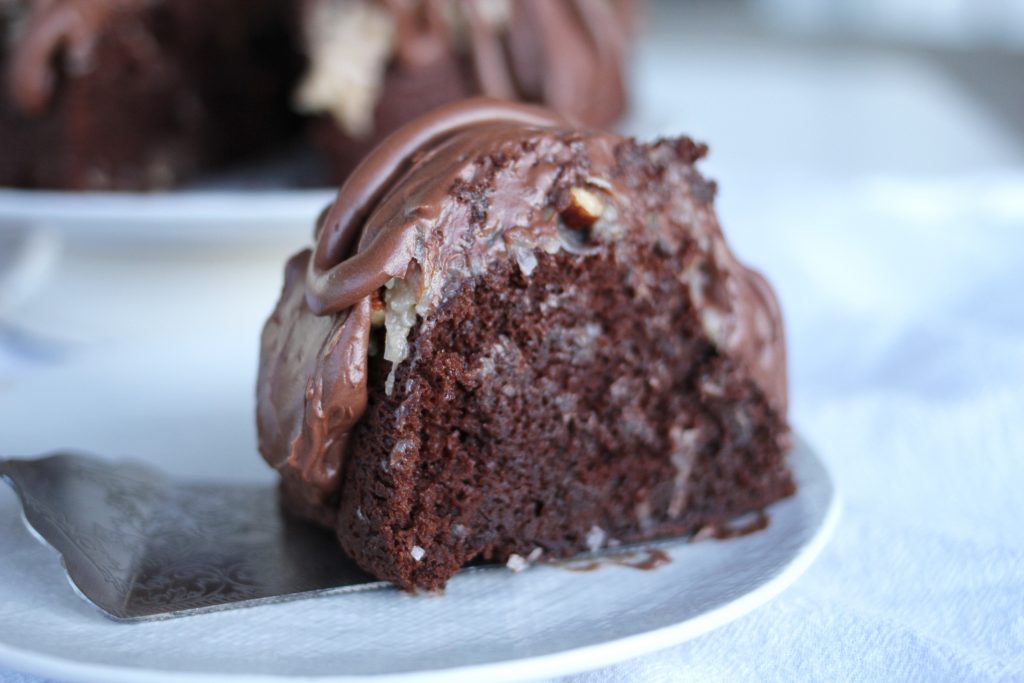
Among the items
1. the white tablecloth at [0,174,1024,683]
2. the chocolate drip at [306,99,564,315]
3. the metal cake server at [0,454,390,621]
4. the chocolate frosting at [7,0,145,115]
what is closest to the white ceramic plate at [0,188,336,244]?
the chocolate frosting at [7,0,145,115]

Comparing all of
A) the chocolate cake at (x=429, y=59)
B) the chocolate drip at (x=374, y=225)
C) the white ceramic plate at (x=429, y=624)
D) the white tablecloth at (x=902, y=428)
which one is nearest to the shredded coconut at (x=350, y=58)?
the chocolate cake at (x=429, y=59)

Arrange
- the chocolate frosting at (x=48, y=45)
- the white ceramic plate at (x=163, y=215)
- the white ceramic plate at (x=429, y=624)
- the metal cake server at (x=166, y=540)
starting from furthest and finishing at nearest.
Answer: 1. the chocolate frosting at (x=48, y=45)
2. the white ceramic plate at (x=163, y=215)
3. the metal cake server at (x=166, y=540)
4. the white ceramic plate at (x=429, y=624)

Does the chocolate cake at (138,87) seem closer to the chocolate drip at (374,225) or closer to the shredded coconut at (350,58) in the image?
the shredded coconut at (350,58)

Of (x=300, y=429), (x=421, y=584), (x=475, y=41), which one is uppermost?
(x=475, y=41)

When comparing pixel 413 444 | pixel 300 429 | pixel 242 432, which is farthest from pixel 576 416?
pixel 242 432

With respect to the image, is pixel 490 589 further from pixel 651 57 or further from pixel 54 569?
pixel 651 57

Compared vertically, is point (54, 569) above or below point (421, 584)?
below

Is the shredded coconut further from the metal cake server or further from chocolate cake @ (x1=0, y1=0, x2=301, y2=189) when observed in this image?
the metal cake server
